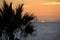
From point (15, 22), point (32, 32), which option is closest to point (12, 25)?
point (15, 22)

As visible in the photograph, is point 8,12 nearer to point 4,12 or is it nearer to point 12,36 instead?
point 4,12

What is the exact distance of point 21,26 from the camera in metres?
18.3

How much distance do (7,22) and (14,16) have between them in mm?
750

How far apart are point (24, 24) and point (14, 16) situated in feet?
3.40

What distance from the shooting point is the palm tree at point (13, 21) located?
18.0m

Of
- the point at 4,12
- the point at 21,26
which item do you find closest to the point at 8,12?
the point at 4,12

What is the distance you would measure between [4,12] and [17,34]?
2020 millimetres

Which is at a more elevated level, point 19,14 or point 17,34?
point 19,14

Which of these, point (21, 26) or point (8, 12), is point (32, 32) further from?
point (8, 12)

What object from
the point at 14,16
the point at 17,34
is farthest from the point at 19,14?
the point at 17,34

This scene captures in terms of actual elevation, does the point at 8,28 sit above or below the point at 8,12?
below

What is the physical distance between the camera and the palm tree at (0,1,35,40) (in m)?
18.0

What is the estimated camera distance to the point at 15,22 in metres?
18.0

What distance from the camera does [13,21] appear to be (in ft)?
59.1
